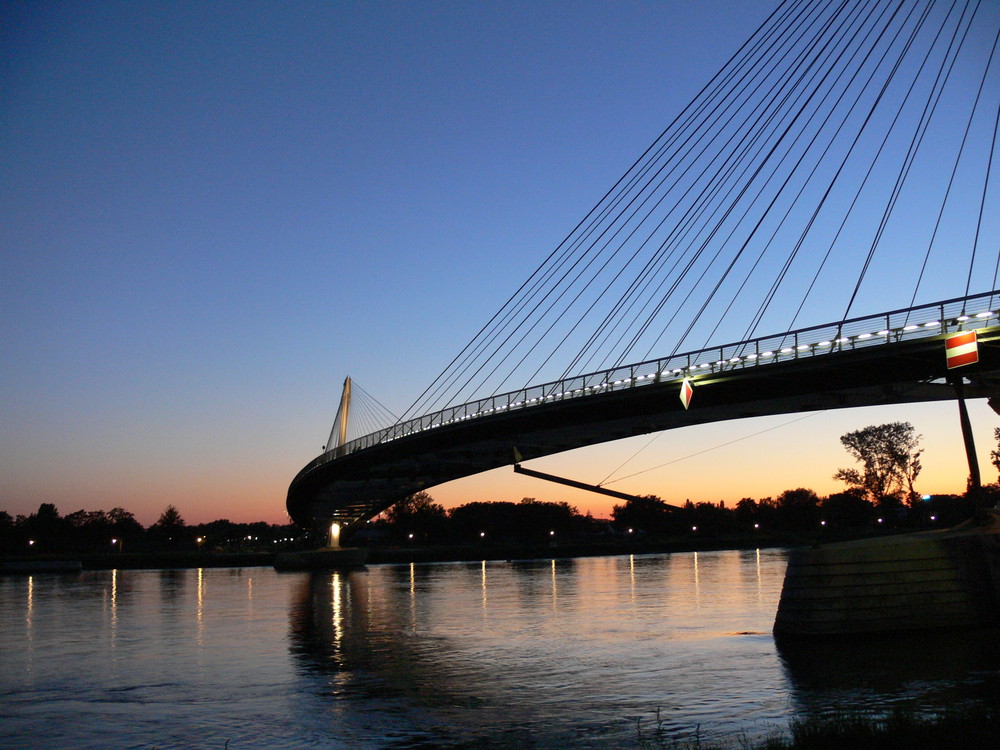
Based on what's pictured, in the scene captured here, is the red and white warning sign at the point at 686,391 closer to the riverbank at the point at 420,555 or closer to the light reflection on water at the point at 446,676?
the light reflection on water at the point at 446,676

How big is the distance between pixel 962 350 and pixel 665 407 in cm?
2009

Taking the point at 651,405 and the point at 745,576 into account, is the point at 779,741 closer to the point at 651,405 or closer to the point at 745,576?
the point at 651,405

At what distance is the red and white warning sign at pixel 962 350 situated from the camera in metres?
33.5

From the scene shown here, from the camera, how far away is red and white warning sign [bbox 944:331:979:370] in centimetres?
3347

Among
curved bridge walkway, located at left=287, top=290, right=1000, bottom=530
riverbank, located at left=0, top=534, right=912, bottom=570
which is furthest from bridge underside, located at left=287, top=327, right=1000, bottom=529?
riverbank, located at left=0, top=534, right=912, bottom=570

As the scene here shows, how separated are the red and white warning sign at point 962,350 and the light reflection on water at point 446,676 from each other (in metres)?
11.2

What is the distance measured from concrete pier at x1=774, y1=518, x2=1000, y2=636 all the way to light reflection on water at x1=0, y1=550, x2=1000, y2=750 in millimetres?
977

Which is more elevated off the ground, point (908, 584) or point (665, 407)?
point (665, 407)

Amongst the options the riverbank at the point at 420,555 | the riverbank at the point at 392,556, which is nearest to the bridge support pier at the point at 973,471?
the riverbank at the point at 420,555

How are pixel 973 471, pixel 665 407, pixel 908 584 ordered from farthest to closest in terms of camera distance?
pixel 665 407
pixel 973 471
pixel 908 584

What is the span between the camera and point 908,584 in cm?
2739

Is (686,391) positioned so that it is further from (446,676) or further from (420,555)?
(420,555)

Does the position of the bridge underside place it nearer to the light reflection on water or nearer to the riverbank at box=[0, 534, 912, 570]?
the light reflection on water

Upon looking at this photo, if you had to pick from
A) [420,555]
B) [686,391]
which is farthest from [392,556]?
[686,391]
